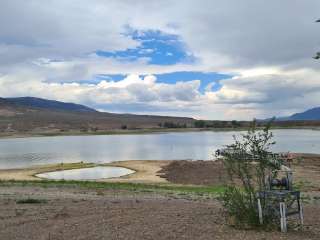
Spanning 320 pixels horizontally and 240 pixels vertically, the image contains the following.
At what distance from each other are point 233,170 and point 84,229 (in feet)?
9.03

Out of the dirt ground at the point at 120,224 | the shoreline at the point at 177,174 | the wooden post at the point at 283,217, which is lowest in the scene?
the shoreline at the point at 177,174

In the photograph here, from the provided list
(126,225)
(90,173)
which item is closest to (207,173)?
(90,173)

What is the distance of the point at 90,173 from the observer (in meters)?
42.3

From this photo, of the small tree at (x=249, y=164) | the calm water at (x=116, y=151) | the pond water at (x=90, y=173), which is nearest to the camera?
the small tree at (x=249, y=164)

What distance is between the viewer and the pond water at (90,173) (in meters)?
39.1

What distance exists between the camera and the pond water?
39.1 meters

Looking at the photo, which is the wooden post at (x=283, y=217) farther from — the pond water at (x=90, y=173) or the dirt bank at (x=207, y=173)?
the pond water at (x=90, y=173)

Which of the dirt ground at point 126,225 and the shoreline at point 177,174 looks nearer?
the dirt ground at point 126,225

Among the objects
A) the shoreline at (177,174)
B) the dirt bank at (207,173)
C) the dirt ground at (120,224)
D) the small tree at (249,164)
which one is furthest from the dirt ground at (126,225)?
the dirt bank at (207,173)

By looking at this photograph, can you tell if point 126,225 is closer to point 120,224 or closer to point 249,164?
point 120,224

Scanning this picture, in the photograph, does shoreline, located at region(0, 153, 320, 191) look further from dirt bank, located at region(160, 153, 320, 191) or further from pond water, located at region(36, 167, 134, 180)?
pond water, located at region(36, 167, 134, 180)

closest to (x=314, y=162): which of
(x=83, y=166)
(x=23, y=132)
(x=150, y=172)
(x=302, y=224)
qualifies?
(x=150, y=172)

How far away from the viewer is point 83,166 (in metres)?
48.4

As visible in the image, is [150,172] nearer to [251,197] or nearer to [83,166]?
[83,166]
